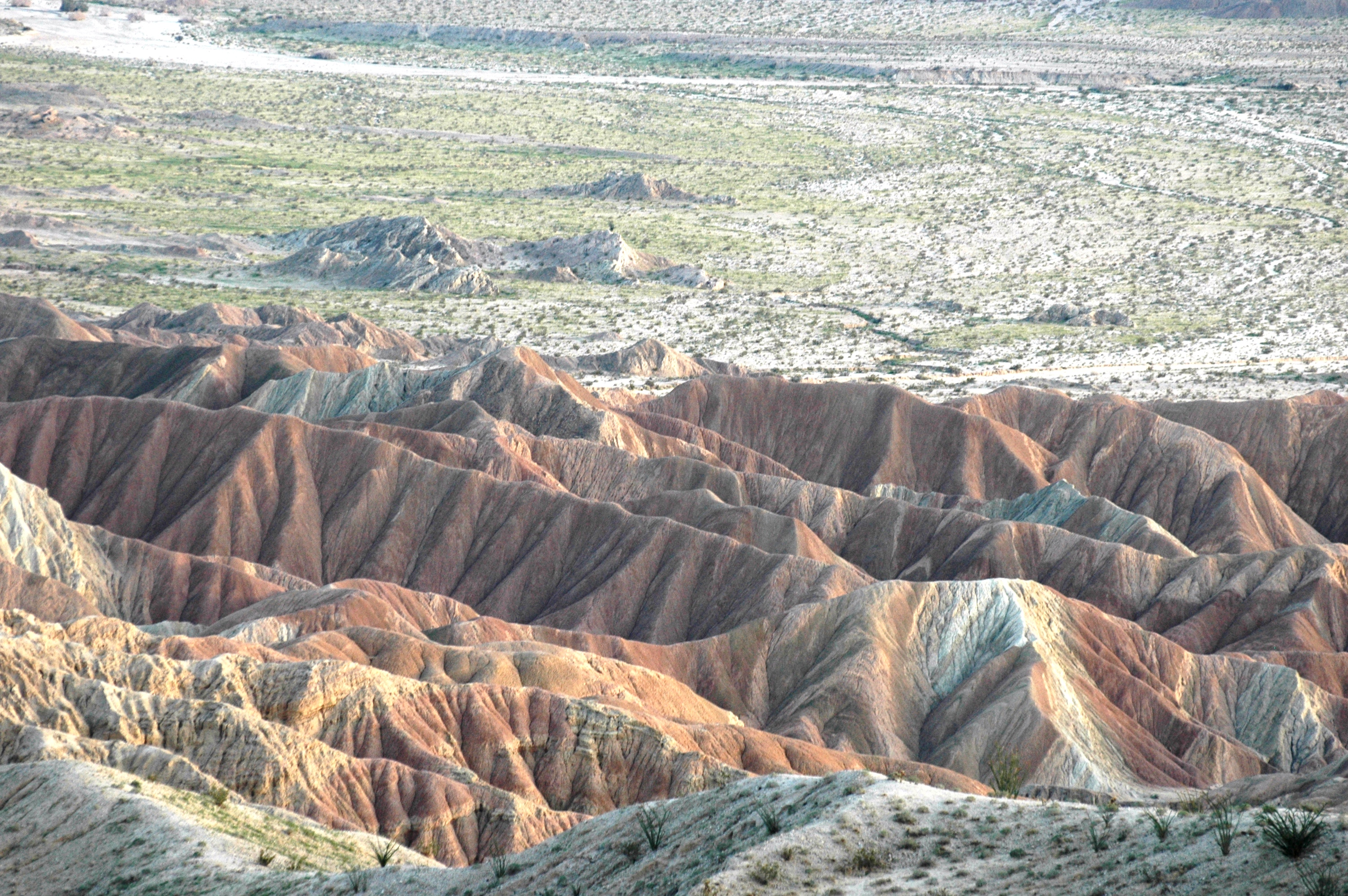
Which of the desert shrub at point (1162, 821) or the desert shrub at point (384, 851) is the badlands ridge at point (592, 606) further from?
the desert shrub at point (1162, 821)

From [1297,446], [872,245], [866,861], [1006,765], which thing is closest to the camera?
[866,861]

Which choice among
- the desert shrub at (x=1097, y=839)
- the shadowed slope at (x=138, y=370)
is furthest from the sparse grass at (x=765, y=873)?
the shadowed slope at (x=138, y=370)

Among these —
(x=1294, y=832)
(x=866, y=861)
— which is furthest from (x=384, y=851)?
(x=1294, y=832)

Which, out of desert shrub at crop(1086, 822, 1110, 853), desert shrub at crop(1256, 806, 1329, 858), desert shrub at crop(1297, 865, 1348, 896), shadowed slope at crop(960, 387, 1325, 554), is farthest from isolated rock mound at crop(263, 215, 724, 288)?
desert shrub at crop(1297, 865, 1348, 896)

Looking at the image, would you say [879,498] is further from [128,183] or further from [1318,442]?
[128,183]

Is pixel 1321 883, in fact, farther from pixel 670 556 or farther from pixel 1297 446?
pixel 1297 446

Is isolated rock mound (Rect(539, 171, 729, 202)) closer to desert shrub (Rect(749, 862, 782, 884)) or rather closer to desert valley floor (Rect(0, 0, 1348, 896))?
desert valley floor (Rect(0, 0, 1348, 896))
